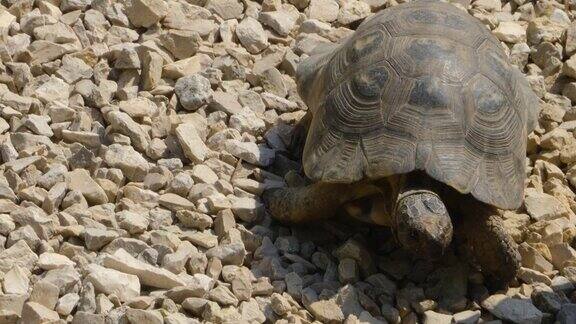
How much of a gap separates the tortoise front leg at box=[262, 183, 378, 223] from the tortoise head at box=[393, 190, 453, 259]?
0.41 metres

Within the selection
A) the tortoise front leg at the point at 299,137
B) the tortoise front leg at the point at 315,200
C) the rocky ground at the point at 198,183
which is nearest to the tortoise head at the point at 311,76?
the tortoise front leg at the point at 299,137

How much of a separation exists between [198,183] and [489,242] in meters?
1.44

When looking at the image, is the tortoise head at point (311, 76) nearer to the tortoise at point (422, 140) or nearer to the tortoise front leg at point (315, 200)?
the tortoise at point (422, 140)

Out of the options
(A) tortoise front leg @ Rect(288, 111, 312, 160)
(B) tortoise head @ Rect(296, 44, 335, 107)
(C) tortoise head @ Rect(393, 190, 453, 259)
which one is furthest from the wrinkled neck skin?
(A) tortoise front leg @ Rect(288, 111, 312, 160)

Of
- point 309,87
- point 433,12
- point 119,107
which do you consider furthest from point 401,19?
point 119,107

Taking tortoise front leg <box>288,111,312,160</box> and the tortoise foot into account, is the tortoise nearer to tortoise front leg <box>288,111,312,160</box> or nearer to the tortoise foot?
the tortoise foot

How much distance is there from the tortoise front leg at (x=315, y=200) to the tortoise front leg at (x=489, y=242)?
470mm

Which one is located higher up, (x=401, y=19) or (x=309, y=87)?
(x=401, y=19)

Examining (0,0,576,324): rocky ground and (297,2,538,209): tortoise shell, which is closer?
(0,0,576,324): rocky ground

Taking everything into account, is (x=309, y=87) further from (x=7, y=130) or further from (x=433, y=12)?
(x=7, y=130)

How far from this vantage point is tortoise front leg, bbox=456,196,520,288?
17.7 feet

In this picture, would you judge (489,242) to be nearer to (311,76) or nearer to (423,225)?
(423,225)

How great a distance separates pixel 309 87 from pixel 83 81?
121 centimetres

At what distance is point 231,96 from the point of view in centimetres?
637
